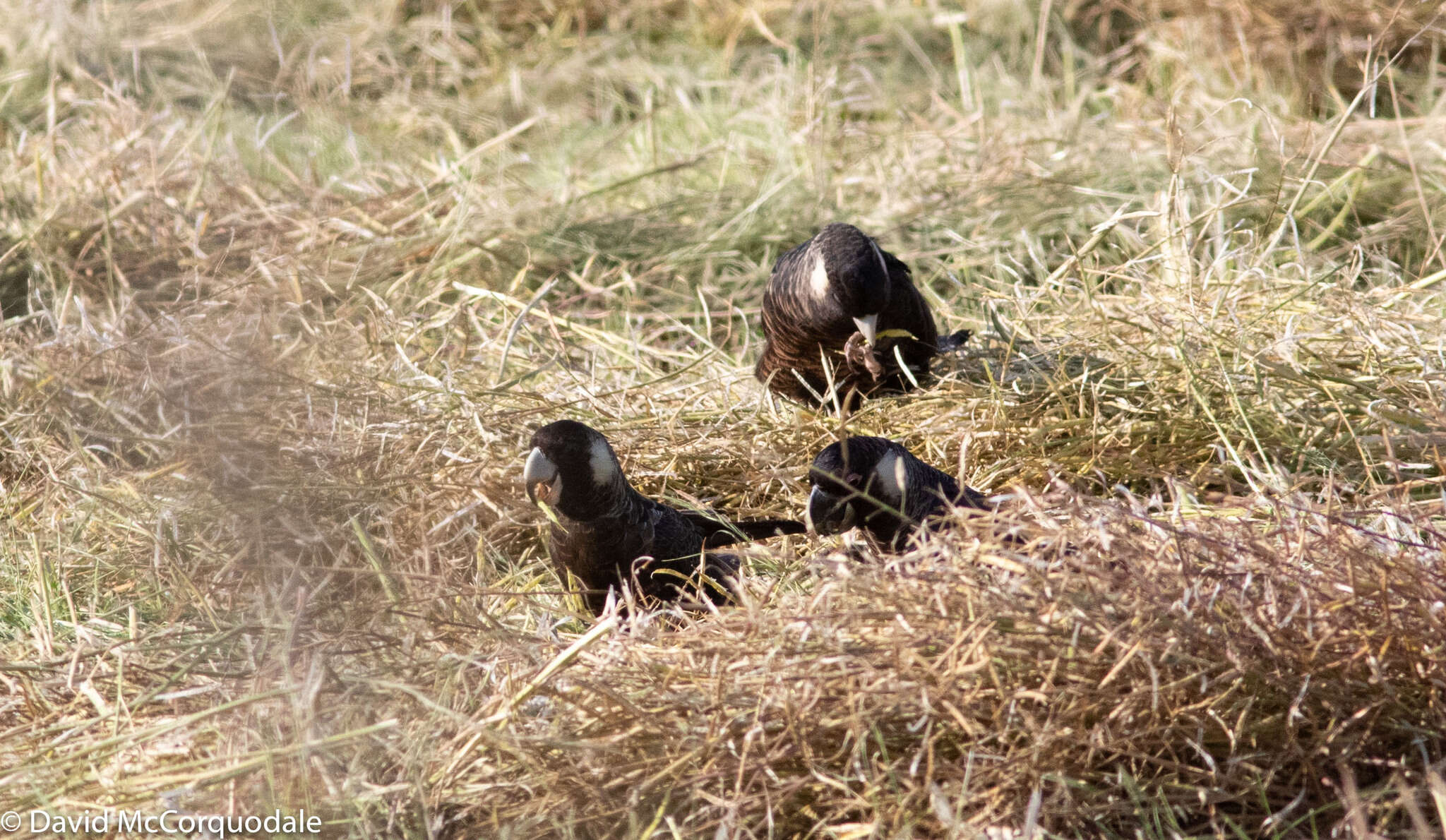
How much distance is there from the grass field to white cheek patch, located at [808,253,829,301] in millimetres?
419

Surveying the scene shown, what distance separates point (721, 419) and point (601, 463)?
2.95 feet

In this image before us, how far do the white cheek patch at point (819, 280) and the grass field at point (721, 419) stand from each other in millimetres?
419

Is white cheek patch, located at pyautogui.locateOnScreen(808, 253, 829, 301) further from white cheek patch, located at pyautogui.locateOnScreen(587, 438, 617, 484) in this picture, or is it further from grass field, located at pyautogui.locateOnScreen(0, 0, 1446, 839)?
white cheek patch, located at pyautogui.locateOnScreen(587, 438, 617, 484)

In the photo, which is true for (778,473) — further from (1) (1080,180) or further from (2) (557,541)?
(1) (1080,180)

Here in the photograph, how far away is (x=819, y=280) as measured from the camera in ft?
12.2

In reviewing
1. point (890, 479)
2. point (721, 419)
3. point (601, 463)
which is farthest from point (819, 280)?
point (601, 463)

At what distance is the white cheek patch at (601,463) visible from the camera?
2.92 meters

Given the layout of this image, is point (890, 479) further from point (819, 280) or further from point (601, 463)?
point (819, 280)

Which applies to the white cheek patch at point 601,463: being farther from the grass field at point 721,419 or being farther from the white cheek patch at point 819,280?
the white cheek patch at point 819,280

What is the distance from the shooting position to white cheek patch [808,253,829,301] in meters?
3.69

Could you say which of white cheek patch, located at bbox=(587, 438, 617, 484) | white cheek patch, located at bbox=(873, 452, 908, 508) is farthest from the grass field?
white cheek patch, located at bbox=(587, 438, 617, 484)

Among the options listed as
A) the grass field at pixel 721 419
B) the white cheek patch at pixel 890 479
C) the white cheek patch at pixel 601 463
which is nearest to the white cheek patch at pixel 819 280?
the grass field at pixel 721 419

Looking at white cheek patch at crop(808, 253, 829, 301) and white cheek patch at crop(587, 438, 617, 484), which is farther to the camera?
white cheek patch at crop(808, 253, 829, 301)

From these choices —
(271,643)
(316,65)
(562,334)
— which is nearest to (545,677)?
(271,643)
